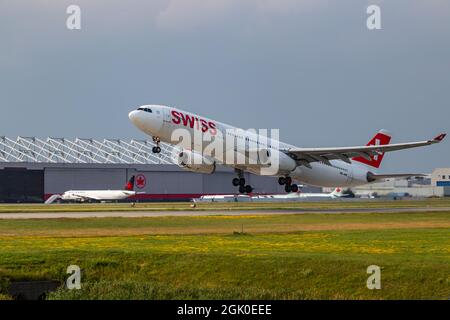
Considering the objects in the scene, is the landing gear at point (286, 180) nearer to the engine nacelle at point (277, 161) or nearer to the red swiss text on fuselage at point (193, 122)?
the engine nacelle at point (277, 161)

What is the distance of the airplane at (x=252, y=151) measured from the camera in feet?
225

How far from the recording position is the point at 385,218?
65.1 meters

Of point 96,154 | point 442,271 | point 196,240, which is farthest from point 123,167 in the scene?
point 442,271

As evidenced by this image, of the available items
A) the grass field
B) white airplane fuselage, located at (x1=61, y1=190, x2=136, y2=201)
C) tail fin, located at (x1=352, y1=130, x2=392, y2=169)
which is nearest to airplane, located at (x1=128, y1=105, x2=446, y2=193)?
tail fin, located at (x1=352, y1=130, x2=392, y2=169)

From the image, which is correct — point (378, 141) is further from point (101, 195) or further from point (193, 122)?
point (101, 195)

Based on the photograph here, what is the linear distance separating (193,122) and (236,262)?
37.8m

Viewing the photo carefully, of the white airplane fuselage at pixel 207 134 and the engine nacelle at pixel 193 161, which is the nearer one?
the white airplane fuselage at pixel 207 134

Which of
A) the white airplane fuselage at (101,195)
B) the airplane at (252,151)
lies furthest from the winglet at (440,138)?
the white airplane fuselage at (101,195)

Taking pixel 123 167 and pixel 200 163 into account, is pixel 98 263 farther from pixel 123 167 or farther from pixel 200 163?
pixel 123 167

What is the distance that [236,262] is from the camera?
32.9 meters

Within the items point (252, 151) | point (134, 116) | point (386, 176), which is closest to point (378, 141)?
point (386, 176)

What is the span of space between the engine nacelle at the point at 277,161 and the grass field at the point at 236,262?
22304 mm
